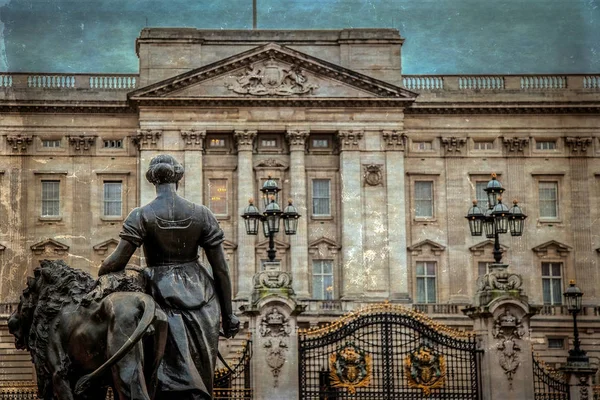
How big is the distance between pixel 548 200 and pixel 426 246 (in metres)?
6.07

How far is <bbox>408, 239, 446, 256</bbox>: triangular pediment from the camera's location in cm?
5544

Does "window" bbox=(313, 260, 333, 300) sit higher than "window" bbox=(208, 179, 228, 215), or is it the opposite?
"window" bbox=(208, 179, 228, 215)

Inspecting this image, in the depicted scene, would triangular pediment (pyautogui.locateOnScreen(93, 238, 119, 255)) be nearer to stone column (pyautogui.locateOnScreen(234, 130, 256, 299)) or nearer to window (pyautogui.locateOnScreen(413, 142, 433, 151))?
stone column (pyautogui.locateOnScreen(234, 130, 256, 299))

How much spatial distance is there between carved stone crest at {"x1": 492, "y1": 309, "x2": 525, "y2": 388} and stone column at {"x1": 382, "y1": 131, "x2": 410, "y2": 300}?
90.7ft

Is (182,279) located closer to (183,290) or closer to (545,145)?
(183,290)

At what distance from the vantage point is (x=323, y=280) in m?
54.7

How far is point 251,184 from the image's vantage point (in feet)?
180

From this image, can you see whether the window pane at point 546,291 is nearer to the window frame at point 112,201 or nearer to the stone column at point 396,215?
the stone column at point 396,215

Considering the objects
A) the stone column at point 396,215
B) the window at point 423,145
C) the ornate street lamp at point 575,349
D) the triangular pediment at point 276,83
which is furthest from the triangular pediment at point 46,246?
the ornate street lamp at point 575,349

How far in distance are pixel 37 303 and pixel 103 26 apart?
175 feet

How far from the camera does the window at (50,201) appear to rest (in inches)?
2179

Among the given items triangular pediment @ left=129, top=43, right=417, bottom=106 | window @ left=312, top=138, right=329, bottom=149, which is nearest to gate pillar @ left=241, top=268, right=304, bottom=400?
triangular pediment @ left=129, top=43, right=417, bottom=106

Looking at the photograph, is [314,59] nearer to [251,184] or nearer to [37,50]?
[251,184]

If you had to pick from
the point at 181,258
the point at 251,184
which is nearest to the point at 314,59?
the point at 251,184
